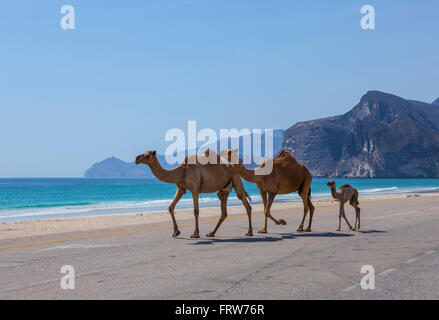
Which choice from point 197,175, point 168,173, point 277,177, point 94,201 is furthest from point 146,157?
point 94,201

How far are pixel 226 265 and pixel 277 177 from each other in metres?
5.86

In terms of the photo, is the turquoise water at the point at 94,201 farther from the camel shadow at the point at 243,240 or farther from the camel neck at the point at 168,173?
the camel neck at the point at 168,173

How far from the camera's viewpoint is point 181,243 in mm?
13211

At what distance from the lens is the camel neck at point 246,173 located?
1469 cm

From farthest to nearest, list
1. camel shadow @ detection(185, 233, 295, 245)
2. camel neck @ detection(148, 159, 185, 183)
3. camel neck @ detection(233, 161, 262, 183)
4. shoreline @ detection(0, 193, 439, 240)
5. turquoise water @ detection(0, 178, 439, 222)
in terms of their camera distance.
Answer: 1. turquoise water @ detection(0, 178, 439, 222)
2. shoreline @ detection(0, 193, 439, 240)
3. camel neck @ detection(233, 161, 262, 183)
4. camel neck @ detection(148, 159, 185, 183)
5. camel shadow @ detection(185, 233, 295, 245)

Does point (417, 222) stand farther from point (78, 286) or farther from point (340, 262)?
point (78, 286)

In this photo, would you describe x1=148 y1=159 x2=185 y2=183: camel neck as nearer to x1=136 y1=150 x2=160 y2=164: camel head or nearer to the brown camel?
x1=136 y1=150 x2=160 y2=164: camel head

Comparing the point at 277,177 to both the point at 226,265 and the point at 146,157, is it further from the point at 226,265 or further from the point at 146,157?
the point at 226,265

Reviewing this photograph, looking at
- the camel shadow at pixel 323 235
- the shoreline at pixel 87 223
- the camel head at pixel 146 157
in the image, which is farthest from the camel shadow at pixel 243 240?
the shoreline at pixel 87 223

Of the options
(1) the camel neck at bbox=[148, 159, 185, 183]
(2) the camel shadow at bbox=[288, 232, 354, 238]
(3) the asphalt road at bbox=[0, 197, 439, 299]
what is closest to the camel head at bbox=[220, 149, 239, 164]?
(1) the camel neck at bbox=[148, 159, 185, 183]

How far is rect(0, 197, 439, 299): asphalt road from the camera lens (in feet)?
24.2

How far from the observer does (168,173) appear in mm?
13898

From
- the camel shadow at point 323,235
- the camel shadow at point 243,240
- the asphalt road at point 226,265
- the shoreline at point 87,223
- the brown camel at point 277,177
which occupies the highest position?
the brown camel at point 277,177
